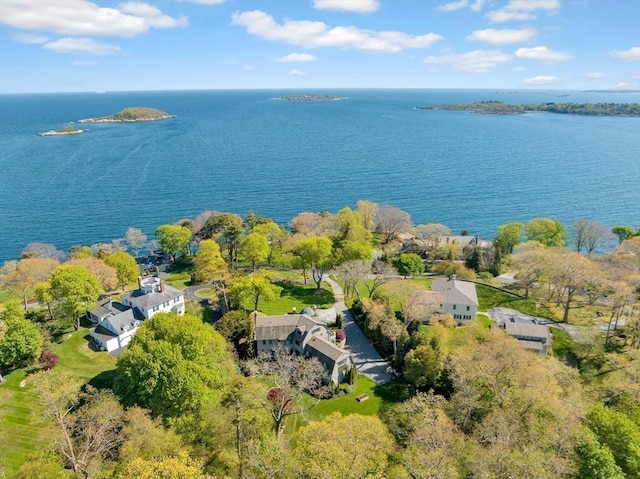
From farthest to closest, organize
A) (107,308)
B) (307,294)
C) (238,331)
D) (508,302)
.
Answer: (307,294)
(508,302)
(107,308)
(238,331)

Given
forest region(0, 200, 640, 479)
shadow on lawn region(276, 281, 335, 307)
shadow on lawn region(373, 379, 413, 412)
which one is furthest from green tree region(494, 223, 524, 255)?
shadow on lawn region(373, 379, 413, 412)

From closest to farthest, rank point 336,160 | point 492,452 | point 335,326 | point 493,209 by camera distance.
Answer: point 492,452, point 335,326, point 493,209, point 336,160

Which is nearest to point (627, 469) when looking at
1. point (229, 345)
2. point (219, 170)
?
point (229, 345)

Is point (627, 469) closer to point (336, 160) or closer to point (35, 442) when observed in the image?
point (35, 442)

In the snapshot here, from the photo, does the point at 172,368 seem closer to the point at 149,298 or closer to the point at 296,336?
the point at 296,336

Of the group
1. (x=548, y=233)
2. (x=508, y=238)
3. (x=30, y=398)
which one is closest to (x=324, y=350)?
(x=30, y=398)
